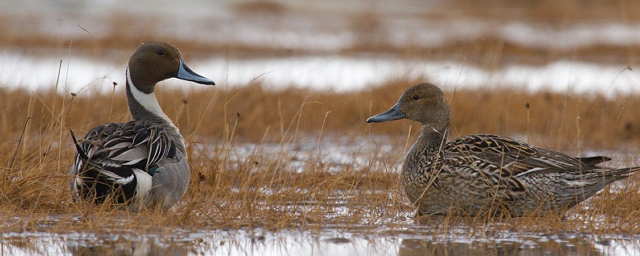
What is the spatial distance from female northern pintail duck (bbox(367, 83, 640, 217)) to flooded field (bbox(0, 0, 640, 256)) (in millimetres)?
124

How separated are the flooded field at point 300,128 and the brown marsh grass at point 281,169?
0.02m

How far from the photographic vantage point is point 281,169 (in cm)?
630

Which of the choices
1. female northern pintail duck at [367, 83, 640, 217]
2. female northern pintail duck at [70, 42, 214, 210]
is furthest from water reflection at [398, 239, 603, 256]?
female northern pintail duck at [70, 42, 214, 210]

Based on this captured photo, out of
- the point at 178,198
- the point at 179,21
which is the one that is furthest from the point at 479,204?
the point at 179,21

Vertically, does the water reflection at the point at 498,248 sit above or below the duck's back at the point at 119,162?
below

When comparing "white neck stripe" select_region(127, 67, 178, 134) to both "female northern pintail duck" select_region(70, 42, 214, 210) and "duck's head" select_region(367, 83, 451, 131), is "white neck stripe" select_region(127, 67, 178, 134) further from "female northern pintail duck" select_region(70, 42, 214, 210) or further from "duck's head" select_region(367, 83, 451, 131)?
"duck's head" select_region(367, 83, 451, 131)

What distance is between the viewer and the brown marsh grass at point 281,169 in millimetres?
4812

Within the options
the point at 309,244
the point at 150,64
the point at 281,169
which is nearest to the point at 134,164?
the point at 150,64

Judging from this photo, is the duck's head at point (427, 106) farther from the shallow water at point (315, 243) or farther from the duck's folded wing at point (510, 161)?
the shallow water at point (315, 243)

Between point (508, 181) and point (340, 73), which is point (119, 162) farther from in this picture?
point (340, 73)

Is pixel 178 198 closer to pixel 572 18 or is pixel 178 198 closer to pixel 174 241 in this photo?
pixel 174 241

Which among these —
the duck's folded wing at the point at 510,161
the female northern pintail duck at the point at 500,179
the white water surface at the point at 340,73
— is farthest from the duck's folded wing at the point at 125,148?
the white water surface at the point at 340,73

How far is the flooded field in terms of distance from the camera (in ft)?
14.9

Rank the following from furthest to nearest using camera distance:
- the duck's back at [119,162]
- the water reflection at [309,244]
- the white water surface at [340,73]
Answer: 1. the white water surface at [340,73]
2. the duck's back at [119,162]
3. the water reflection at [309,244]
